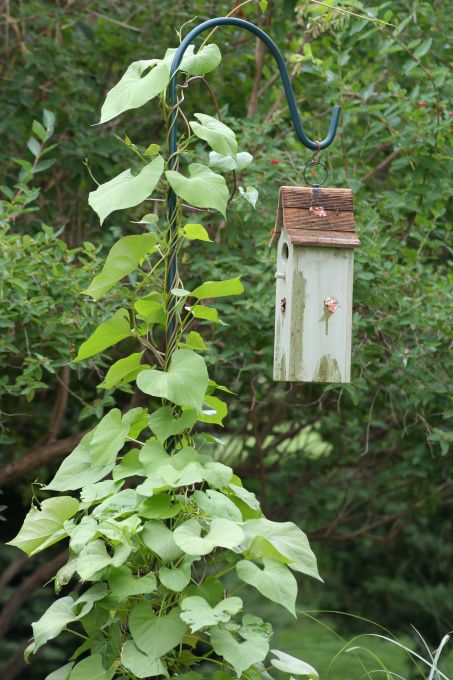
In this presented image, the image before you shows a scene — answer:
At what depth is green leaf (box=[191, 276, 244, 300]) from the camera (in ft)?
6.33

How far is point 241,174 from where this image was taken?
3355 millimetres

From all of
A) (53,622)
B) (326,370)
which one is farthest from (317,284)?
(53,622)

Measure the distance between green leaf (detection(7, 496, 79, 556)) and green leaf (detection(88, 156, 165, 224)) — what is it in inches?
22.1

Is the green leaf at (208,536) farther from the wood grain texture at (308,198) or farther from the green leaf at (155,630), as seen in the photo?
the wood grain texture at (308,198)

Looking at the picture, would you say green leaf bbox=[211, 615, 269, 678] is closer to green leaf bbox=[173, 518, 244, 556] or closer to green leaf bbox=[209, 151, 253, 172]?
green leaf bbox=[173, 518, 244, 556]

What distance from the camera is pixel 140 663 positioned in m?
1.74

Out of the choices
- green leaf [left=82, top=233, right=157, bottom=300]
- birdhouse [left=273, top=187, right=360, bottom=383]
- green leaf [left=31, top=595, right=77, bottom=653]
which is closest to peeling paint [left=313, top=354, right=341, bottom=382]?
birdhouse [left=273, top=187, right=360, bottom=383]

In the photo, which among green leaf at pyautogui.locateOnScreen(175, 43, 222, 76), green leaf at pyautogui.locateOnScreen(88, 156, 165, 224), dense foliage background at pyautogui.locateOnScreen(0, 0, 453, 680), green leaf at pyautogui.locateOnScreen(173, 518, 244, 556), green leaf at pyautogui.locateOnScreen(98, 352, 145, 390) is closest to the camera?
green leaf at pyautogui.locateOnScreen(173, 518, 244, 556)

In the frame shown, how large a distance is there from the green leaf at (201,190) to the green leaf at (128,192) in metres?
0.03

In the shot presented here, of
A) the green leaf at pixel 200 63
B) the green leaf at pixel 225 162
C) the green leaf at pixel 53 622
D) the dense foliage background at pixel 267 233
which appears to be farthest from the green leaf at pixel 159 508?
the dense foliage background at pixel 267 233

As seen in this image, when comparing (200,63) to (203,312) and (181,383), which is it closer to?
(203,312)

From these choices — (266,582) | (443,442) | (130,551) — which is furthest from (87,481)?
(443,442)

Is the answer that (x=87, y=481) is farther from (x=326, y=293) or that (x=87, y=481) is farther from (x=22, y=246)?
(x=22, y=246)

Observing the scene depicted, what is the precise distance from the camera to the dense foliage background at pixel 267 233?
3.00 m
